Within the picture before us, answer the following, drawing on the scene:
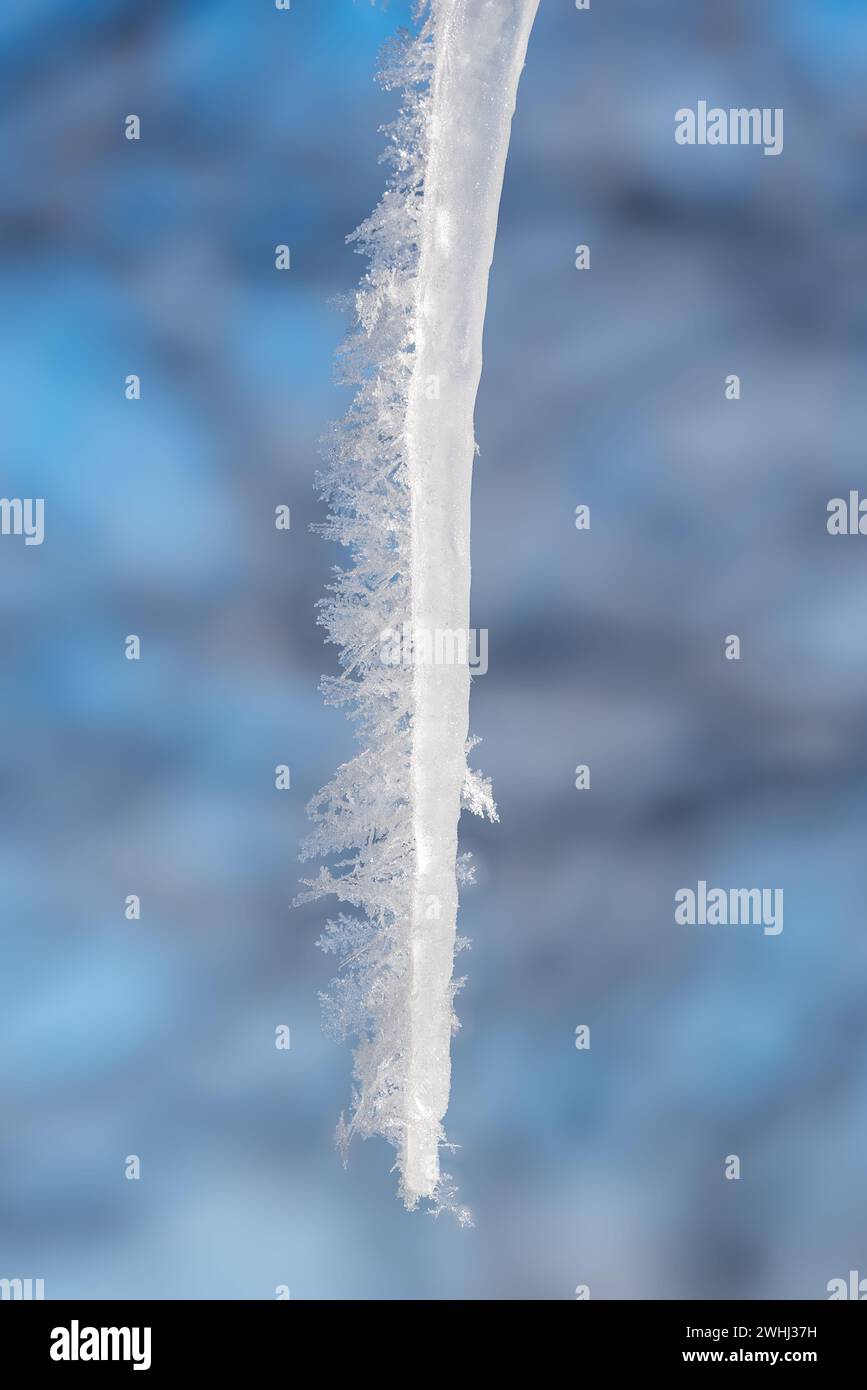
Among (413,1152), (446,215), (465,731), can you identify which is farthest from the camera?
(413,1152)

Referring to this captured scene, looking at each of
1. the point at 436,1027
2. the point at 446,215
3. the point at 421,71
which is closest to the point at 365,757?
the point at 436,1027

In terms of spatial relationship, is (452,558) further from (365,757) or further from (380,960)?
(380,960)

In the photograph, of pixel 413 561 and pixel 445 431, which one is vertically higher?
pixel 445 431

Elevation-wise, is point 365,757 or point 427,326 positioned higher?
point 427,326

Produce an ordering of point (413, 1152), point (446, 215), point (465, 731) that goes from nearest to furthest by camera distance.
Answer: point (446, 215)
point (465, 731)
point (413, 1152)

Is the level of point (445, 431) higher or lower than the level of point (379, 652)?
higher
